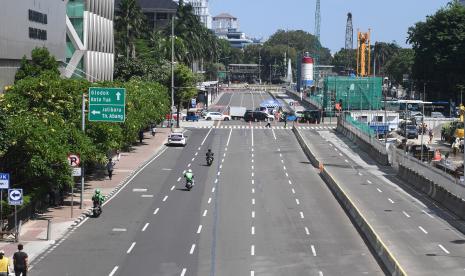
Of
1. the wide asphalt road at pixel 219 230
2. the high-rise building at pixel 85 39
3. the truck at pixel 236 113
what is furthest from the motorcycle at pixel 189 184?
the truck at pixel 236 113

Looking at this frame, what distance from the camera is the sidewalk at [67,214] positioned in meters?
40.1

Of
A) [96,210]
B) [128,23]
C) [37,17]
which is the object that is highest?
[128,23]

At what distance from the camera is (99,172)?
68.2 metres

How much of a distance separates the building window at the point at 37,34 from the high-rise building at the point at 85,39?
46.7ft

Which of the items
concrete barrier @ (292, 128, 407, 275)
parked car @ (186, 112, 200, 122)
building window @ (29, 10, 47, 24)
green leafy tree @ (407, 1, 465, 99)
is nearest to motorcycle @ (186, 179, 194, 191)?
concrete barrier @ (292, 128, 407, 275)

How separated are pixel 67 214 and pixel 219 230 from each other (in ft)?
30.5

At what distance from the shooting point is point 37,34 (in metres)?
88.8

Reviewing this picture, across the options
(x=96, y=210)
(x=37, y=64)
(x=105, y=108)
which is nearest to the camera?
(x=96, y=210)

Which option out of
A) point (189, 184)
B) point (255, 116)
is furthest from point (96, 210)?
point (255, 116)

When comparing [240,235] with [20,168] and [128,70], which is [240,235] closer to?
[20,168]

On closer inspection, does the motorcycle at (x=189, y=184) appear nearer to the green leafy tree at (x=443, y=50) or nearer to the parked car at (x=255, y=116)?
the parked car at (x=255, y=116)

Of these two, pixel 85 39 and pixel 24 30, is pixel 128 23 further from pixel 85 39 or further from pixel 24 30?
pixel 24 30

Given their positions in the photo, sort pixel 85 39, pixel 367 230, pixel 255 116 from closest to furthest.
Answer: pixel 367 230 → pixel 85 39 → pixel 255 116

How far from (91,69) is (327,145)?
35949 mm
